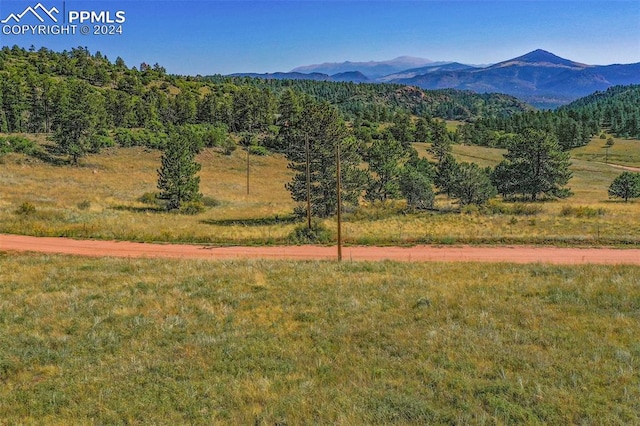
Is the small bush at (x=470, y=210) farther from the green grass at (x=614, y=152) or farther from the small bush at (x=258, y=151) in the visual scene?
the green grass at (x=614, y=152)

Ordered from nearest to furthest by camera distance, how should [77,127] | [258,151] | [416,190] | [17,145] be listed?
1. [416,190]
2. [17,145]
3. [77,127]
4. [258,151]

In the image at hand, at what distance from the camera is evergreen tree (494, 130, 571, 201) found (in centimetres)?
6469

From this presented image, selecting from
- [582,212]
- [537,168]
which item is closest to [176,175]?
[582,212]

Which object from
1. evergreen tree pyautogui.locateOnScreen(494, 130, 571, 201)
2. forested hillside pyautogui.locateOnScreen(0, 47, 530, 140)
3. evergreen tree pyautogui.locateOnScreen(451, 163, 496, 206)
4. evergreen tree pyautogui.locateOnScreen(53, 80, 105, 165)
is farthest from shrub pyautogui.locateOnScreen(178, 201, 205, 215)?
evergreen tree pyautogui.locateOnScreen(494, 130, 571, 201)

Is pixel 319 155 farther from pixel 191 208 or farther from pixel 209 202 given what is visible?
pixel 209 202

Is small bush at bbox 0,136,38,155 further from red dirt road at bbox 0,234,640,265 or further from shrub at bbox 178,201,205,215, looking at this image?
red dirt road at bbox 0,234,640,265

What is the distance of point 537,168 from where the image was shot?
65438mm

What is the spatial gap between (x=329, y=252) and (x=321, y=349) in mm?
15956

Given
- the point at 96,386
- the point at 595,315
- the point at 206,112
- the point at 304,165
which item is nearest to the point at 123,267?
the point at 96,386

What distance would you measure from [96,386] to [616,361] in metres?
11.3

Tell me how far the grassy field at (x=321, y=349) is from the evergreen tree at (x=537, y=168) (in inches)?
1970

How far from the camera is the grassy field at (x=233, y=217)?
30672mm

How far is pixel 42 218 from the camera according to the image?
34.5 meters

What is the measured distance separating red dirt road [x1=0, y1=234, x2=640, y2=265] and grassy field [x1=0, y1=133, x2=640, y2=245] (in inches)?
70.1
